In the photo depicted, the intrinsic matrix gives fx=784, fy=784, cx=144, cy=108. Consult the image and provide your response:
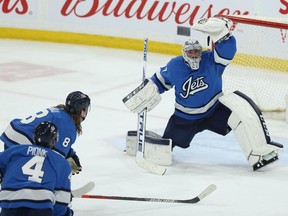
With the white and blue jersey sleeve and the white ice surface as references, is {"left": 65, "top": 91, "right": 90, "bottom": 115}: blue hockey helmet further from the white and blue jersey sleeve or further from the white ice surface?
the white and blue jersey sleeve

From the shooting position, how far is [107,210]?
12.1 ft

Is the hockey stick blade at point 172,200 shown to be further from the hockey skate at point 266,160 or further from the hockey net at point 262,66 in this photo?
the hockey net at point 262,66

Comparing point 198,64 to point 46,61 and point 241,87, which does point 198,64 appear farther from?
point 46,61

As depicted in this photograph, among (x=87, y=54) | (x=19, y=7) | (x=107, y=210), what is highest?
(x=19, y=7)

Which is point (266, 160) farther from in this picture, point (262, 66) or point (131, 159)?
point (262, 66)

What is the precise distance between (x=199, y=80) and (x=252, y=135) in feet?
1.42

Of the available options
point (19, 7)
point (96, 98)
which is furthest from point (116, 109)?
point (19, 7)

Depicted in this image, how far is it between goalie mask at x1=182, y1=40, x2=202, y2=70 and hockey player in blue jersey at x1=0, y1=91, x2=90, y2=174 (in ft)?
3.66

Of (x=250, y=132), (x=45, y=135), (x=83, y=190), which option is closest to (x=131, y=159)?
(x=250, y=132)

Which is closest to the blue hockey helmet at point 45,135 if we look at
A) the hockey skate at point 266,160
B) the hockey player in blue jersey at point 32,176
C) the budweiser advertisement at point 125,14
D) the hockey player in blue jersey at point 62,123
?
the hockey player in blue jersey at point 32,176

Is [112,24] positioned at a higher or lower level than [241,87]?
higher

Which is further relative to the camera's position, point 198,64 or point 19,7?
point 19,7

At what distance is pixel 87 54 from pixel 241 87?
2.57 metres

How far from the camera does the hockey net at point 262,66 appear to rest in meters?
5.63
